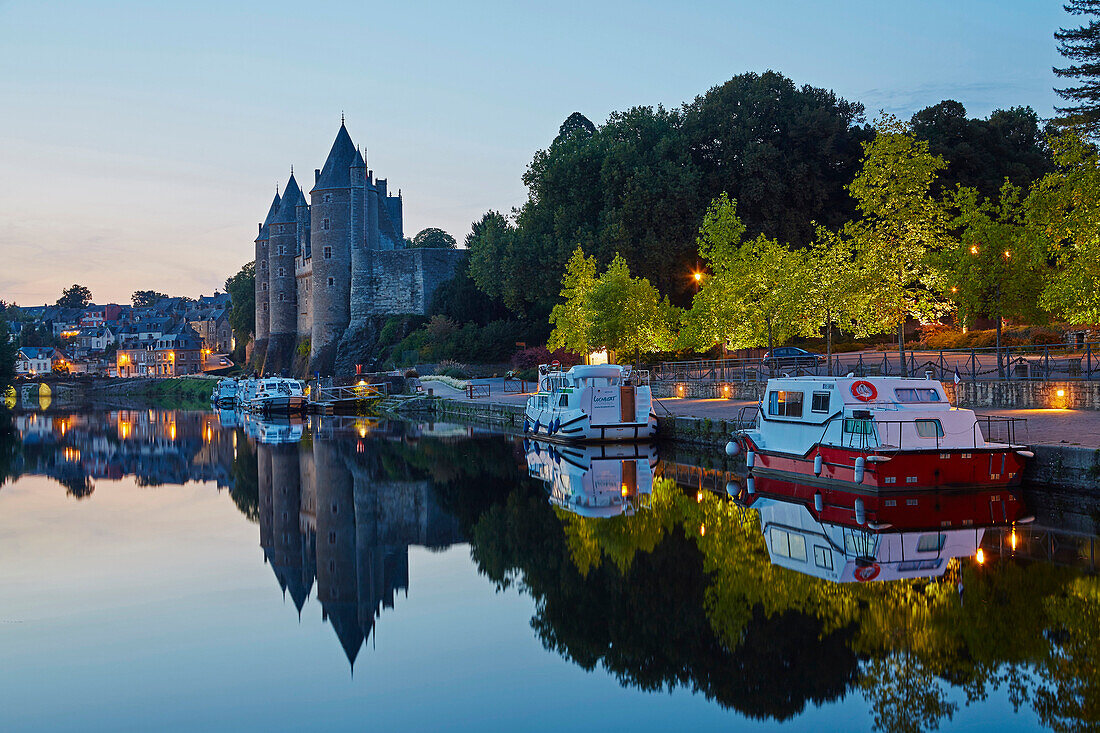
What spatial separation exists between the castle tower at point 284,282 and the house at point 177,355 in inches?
1558

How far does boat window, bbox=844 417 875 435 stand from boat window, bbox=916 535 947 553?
2.98 meters

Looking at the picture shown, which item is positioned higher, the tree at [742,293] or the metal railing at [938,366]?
the tree at [742,293]

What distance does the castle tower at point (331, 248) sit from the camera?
2534 inches

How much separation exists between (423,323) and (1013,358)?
1776 inches

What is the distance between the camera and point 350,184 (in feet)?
211

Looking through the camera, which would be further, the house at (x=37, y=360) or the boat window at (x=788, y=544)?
the house at (x=37, y=360)

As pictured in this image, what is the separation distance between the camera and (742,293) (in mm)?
28938

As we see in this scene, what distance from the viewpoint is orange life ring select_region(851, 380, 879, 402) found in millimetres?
14953

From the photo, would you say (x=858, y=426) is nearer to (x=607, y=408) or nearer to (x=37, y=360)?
(x=607, y=408)

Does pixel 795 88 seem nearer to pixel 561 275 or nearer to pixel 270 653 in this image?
pixel 561 275

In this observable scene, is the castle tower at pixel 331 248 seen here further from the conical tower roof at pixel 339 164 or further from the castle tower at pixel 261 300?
the castle tower at pixel 261 300

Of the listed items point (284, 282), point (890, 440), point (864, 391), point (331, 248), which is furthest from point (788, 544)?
point (284, 282)

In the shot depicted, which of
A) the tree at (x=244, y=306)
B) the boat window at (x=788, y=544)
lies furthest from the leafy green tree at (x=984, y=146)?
the tree at (x=244, y=306)

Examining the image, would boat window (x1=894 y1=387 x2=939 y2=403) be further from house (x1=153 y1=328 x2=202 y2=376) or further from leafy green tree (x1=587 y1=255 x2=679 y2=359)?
house (x1=153 y1=328 x2=202 y2=376)
